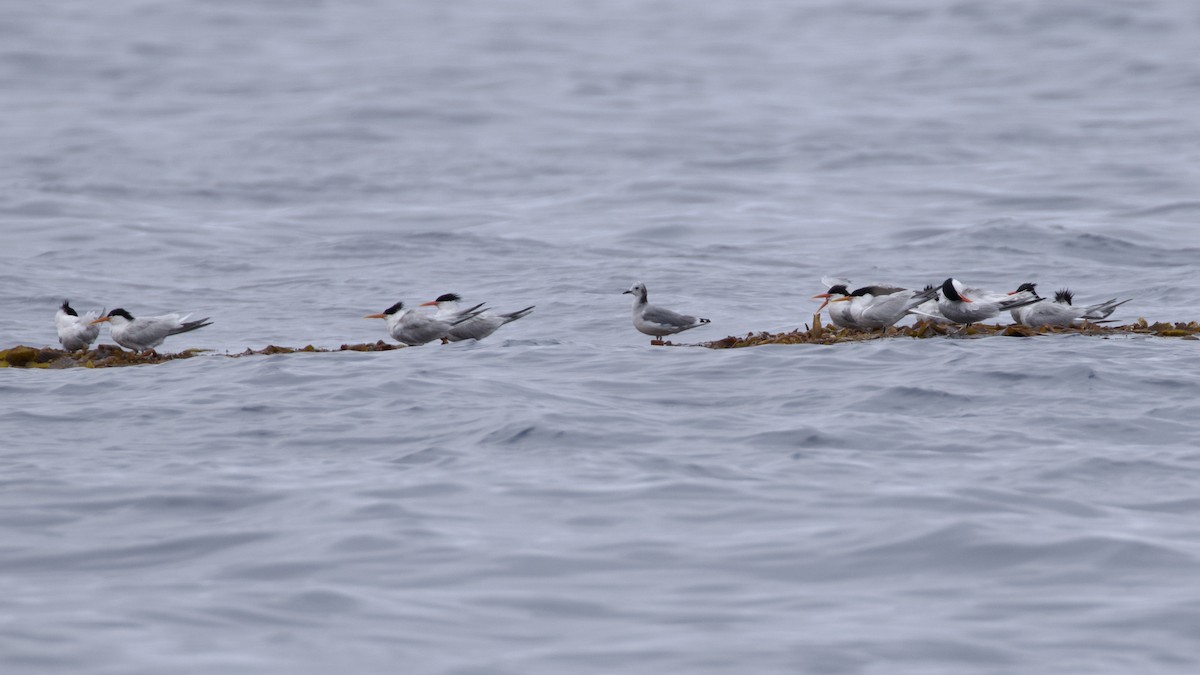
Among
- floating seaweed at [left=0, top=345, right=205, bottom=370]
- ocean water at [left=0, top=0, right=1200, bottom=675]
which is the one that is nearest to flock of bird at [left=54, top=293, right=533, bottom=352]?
floating seaweed at [left=0, top=345, right=205, bottom=370]

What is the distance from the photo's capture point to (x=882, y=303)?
15.9 m

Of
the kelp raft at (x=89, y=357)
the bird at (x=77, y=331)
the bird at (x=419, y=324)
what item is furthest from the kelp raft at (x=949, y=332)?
the bird at (x=77, y=331)

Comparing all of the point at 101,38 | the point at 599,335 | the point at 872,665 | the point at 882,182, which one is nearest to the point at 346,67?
the point at 101,38

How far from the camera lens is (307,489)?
37.4 ft

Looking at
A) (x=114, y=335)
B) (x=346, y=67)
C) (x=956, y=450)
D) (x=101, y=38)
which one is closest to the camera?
(x=956, y=450)

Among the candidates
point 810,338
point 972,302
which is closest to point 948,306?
point 972,302

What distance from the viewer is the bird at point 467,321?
17.3 metres

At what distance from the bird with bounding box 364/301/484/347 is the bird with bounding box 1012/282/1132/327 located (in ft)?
18.8

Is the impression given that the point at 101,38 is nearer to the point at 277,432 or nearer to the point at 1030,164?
the point at 1030,164

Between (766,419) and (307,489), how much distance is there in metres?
4.08

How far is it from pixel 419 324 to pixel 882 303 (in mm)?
4901

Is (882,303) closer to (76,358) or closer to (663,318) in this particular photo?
(663,318)

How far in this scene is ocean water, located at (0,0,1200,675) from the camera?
8805 mm

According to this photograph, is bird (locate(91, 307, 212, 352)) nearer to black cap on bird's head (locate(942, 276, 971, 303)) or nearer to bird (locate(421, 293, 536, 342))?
bird (locate(421, 293, 536, 342))
